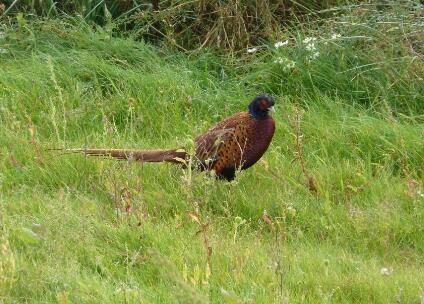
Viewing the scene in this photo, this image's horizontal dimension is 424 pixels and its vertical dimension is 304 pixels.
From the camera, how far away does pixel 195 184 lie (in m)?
4.62

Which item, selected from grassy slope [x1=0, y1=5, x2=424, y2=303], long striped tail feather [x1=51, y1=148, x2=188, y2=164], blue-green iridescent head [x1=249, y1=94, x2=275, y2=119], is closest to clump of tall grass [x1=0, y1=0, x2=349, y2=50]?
grassy slope [x1=0, y1=5, x2=424, y2=303]

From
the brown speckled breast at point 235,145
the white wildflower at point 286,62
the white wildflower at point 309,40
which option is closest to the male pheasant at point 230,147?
the brown speckled breast at point 235,145

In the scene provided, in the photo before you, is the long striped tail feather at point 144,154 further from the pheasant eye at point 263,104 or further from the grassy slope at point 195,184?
the pheasant eye at point 263,104

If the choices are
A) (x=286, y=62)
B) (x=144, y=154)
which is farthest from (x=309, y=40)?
(x=144, y=154)

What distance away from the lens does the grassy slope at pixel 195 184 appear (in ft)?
12.2

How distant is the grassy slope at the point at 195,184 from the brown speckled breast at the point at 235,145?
12 centimetres

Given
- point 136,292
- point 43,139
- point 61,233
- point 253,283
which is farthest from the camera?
point 43,139

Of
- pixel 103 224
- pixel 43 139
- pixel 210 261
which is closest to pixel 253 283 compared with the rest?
pixel 210 261

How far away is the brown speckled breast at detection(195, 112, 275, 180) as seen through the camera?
478 centimetres

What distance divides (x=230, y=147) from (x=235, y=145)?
35 millimetres

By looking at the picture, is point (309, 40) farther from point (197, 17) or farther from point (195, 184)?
point (195, 184)

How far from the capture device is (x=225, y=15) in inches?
257

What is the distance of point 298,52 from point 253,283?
2.66m

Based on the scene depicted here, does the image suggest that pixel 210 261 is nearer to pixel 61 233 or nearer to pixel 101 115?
pixel 61 233
